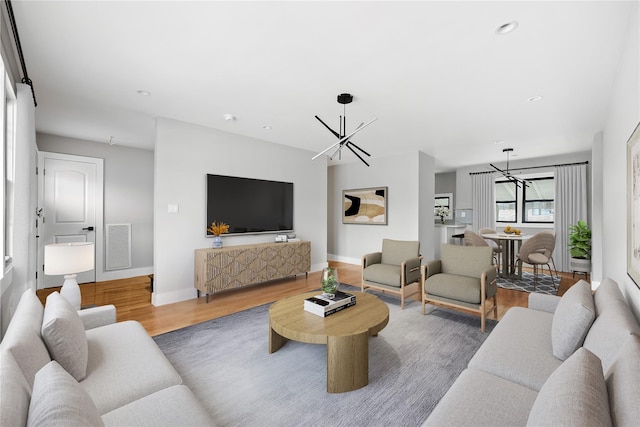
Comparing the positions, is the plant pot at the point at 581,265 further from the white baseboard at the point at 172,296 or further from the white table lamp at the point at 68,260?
the white table lamp at the point at 68,260

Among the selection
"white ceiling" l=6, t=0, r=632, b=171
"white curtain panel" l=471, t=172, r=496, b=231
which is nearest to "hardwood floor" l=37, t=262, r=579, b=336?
"white curtain panel" l=471, t=172, r=496, b=231

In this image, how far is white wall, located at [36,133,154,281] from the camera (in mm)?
5047

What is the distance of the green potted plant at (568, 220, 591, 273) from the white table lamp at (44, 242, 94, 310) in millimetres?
7236

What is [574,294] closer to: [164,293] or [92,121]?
[164,293]

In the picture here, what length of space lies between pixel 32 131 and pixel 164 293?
7.53 feet

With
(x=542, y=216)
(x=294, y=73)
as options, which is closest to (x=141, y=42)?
(x=294, y=73)

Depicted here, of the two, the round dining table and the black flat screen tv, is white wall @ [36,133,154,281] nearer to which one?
the black flat screen tv

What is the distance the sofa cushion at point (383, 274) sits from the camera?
3.72 metres

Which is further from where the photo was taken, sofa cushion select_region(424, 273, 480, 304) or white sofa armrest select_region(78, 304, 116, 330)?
sofa cushion select_region(424, 273, 480, 304)

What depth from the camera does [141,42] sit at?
7.12 feet

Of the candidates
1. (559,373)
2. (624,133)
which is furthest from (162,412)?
(624,133)

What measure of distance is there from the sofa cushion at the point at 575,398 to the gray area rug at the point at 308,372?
40.0 inches

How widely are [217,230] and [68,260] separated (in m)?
2.01

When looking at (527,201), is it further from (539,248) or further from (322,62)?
(322,62)
